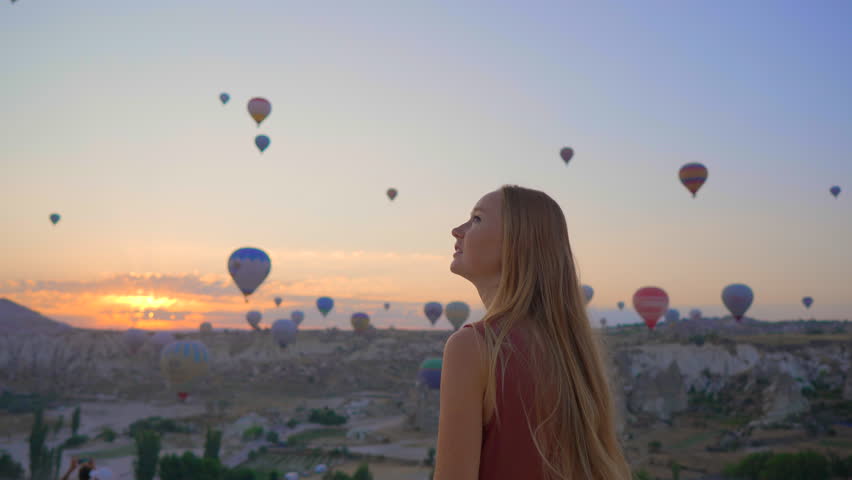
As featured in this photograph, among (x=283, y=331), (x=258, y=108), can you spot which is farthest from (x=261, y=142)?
(x=283, y=331)

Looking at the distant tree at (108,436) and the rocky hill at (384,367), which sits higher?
the rocky hill at (384,367)

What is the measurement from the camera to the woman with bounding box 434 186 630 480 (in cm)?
146

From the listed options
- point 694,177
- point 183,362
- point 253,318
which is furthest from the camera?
point 253,318

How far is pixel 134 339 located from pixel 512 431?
227 feet

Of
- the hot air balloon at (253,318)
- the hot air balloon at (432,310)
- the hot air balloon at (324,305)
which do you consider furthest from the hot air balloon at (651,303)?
the hot air balloon at (253,318)

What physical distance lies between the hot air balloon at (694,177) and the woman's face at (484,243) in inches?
1464

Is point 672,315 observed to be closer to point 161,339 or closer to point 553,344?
point 161,339

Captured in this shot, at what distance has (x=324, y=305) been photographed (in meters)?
75.9

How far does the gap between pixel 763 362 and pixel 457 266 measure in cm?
4958

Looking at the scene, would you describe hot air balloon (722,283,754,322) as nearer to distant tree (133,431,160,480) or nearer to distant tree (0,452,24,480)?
distant tree (133,431,160,480)

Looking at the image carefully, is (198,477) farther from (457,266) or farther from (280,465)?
(457,266)

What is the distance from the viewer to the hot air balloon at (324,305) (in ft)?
248

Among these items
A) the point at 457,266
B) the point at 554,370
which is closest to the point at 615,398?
the point at 554,370

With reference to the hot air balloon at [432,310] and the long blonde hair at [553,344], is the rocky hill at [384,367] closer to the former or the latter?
the hot air balloon at [432,310]
